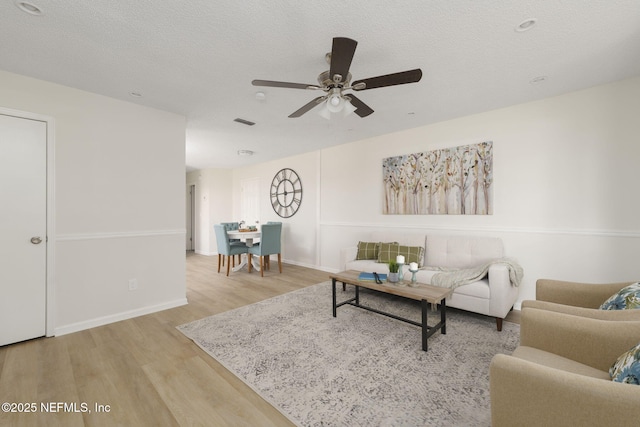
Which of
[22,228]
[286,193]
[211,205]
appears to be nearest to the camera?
[22,228]

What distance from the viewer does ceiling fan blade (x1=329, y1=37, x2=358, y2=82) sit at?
1507 millimetres

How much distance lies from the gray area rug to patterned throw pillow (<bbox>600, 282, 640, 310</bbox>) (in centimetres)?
90

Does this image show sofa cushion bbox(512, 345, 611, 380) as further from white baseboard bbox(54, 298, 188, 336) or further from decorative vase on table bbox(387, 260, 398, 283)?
white baseboard bbox(54, 298, 188, 336)

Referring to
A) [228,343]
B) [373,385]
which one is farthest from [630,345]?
[228,343]

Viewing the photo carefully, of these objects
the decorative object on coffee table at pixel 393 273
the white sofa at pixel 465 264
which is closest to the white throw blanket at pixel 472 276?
the white sofa at pixel 465 264

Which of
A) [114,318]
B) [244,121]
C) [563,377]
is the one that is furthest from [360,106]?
[114,318]

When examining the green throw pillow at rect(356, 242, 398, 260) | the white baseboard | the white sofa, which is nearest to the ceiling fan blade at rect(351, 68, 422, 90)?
the white sofa

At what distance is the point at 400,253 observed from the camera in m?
3.67

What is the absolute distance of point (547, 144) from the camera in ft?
9.73

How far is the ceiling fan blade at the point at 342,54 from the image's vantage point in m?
1.51

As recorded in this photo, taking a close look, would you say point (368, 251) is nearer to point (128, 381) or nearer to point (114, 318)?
point (128, 381)

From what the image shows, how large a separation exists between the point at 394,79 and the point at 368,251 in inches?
105

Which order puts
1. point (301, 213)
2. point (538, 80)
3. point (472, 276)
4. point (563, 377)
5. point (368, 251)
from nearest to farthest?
1. point (563, 377)
2. point (538, 80)
3. point (472, 276)
4. point (368, 251)
5. point (301, 213)

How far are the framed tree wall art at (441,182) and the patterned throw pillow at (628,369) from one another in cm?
257
